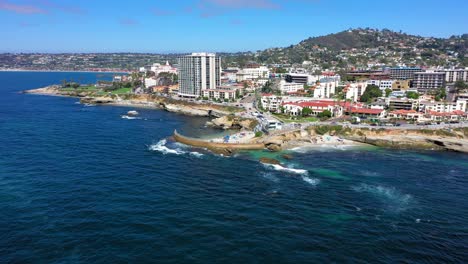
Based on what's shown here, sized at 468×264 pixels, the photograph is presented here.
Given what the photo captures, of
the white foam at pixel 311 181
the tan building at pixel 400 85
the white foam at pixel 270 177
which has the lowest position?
the white foam at pixel 270 177

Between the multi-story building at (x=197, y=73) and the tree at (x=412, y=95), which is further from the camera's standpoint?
the multi-story building at (x=197, y=73)

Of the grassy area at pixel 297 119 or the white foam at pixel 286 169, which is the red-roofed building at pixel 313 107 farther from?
the white foam at pixel 286 169

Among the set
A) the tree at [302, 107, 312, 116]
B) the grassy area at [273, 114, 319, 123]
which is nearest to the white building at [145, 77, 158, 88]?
the grassy area at [273, 114, 319, 123]

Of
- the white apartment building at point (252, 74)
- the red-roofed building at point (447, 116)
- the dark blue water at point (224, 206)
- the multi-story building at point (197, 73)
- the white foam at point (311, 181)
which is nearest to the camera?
the dark blue water at point (224, 206)

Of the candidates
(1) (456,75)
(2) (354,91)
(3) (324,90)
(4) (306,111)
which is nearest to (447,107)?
(2) (354,91)

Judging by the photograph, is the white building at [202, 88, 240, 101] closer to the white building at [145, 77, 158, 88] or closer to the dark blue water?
the white building at [145, 77, 158, 88]

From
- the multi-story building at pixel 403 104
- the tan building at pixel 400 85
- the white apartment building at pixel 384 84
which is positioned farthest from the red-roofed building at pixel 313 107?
the tan building at pixel 400 85

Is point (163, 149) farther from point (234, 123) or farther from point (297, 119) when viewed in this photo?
point (297, 119)
